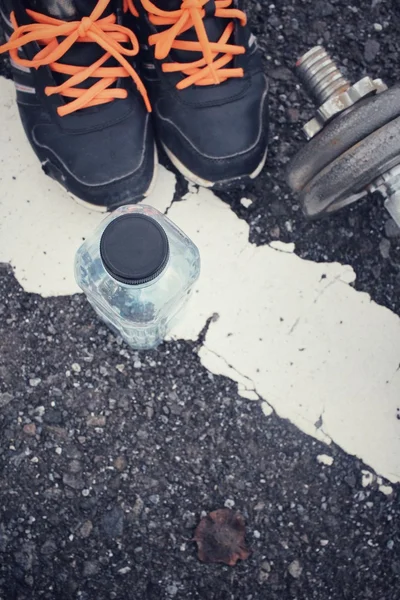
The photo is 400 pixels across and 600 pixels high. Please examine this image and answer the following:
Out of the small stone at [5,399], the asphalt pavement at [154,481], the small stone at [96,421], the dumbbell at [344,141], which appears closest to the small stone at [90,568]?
the asphalt pavement at [154,481]

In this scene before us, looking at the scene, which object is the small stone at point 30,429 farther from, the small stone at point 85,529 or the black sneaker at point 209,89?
the black sneaker at point 209,89

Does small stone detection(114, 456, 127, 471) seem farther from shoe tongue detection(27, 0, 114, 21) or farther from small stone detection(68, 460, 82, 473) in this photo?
shoe tongue detection(27, 0, 114, 21)

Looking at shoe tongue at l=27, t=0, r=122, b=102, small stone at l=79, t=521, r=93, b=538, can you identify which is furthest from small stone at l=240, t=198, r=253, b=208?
small stone at l=79, t=521, r=93, b=538

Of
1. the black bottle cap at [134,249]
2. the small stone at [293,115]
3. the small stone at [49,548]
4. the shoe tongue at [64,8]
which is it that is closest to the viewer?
the black bottle cap at [134,249]

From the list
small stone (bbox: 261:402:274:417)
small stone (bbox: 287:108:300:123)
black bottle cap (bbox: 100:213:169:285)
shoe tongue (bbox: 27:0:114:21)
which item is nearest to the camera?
black bottle cap (bbox: 100:213:169:285)

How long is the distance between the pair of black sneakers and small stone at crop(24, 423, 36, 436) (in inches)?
25.9

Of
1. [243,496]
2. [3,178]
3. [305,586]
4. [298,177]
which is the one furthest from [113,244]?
[305,586]

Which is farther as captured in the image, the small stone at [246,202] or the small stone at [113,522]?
the small stone at [246,202]

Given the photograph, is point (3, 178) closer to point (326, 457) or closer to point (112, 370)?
point (112, 370)

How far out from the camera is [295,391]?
1797 millimetres

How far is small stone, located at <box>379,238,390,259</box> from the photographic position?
6.10 feet

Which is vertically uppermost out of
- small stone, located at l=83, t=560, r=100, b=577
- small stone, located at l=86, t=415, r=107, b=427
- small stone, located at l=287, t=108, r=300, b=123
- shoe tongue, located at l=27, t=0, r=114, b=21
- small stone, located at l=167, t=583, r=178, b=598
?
shoe tongue, located at l=27, t=0, r=114, b=21

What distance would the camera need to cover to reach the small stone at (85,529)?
169cm

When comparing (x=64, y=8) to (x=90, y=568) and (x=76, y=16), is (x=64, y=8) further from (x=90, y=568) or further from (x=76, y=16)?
(x=90, y=568)
